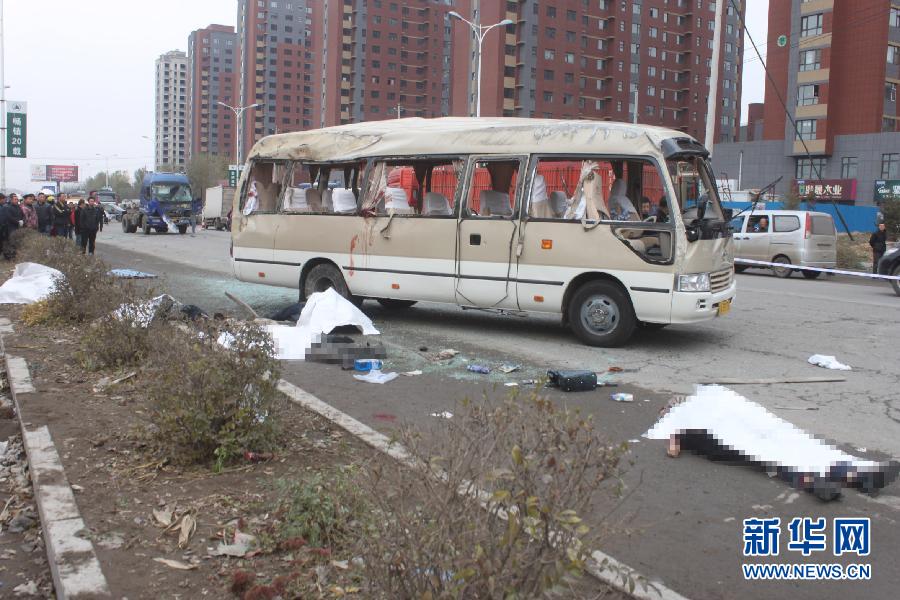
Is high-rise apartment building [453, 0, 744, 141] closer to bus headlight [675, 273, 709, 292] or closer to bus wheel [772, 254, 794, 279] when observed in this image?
bus wheel [772, 254, 794, 279]

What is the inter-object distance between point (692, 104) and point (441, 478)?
117548 mm

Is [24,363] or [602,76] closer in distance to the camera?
[24,363]

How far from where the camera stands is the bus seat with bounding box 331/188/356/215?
38.5ft

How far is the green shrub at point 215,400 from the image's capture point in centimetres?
495

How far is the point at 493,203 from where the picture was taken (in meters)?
10.6

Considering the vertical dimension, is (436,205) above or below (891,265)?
above

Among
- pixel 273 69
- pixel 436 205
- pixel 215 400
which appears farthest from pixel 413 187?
pixel 273 69

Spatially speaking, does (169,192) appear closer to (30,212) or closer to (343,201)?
(30,212)

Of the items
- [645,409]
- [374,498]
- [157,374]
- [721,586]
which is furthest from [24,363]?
[721,586]

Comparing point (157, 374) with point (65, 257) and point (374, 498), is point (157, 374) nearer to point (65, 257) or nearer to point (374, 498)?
point (374, 498)

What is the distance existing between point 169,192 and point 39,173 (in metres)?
139

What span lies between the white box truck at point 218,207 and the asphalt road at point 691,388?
41.0 metres

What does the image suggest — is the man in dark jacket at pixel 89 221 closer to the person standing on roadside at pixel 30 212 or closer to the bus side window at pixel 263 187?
the person standing on roadside at pixel 30 212

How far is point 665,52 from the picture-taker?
110250 millimetres
